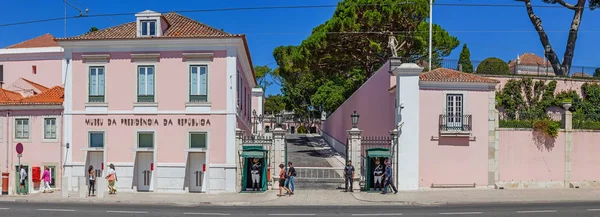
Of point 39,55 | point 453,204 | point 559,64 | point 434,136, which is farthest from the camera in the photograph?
point 559,64

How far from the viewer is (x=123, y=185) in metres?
23.2

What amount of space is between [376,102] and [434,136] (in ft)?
22.1

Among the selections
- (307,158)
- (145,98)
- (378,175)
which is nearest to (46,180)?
(145,98)

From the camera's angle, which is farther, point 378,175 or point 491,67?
point 491,67

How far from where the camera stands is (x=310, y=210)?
53.6ft

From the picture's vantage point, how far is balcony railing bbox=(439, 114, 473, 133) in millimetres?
22547

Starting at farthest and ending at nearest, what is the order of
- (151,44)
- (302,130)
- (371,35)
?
(302,130), (371,35), (151,44)

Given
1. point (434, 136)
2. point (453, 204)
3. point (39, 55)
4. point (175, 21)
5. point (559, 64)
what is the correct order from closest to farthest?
1. point (453, 204)
2. point (434, 136)
3. point (175, 21)
4. point (39, 55)
5. point (559, 64)

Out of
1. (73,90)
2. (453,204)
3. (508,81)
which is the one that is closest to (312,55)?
(508,81)

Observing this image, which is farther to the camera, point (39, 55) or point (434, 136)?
point (39, 55)

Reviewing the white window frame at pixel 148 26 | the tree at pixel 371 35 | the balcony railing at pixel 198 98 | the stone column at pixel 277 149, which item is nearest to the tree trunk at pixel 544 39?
the tree at pixel 371 35

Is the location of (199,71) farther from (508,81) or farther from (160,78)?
(508,81)

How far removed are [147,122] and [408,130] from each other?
38.4ft

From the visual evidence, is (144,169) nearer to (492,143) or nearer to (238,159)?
(238,159)
